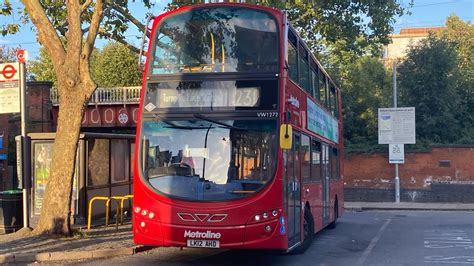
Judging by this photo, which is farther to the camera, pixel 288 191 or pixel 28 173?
pixel 28 173

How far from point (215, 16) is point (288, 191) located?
328 cm

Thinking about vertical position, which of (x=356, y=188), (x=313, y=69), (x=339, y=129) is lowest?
(x=356, y=188)

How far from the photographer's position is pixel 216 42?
980cm

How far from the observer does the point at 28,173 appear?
12961 millimetres

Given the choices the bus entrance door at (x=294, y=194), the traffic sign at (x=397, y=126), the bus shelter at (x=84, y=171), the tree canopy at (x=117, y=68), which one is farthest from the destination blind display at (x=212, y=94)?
the tree canopy at (x=117, y=68)

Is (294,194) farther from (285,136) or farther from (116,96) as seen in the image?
(116,96)

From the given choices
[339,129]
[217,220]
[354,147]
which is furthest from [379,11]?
[217,220]

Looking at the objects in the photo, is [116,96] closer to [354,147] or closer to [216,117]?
[354,147]

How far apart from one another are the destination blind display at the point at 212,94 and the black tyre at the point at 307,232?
130 inches

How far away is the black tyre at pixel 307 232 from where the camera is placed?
11834 mm

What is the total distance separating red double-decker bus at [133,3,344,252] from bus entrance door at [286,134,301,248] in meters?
0.02

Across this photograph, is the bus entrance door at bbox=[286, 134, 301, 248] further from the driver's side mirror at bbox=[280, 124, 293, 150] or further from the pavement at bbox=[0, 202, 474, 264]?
the pavement at bbox=[0, 202, 474, 264]

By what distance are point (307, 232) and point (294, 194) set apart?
7.19 ft

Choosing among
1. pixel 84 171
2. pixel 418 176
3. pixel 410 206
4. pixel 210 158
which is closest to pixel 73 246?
pixel 84 171
